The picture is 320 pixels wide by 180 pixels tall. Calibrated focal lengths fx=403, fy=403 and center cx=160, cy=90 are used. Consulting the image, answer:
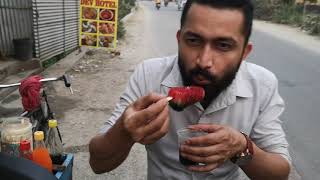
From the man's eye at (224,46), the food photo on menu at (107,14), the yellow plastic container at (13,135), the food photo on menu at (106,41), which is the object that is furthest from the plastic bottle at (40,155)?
the food photo on menu at (106,41)

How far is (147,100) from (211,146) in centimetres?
31

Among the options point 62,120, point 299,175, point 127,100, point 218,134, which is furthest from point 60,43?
point 218,134

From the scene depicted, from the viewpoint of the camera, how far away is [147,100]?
4.98 feet

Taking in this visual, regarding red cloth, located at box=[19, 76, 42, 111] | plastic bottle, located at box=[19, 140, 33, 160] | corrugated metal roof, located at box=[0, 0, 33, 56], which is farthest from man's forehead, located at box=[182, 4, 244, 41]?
corrugated metal roof, located at box=[0, 0, 33, 56]

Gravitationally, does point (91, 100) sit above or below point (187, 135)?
below

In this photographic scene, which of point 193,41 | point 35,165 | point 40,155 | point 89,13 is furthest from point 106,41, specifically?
point 35,165

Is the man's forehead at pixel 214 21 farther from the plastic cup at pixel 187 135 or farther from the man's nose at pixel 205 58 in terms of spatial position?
the plastic cup at pixel 187 135

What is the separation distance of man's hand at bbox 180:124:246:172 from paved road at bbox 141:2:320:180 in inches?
122

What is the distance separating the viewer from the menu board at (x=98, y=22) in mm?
9625

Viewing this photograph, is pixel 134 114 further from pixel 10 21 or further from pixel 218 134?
pixel 10 21

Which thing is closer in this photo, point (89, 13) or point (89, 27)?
point (89, 13)

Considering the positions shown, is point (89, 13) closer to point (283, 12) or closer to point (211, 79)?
point (211, 79)

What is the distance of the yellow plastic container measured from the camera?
2131mm

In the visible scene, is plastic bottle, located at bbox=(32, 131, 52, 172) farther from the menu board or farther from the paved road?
the menu board
